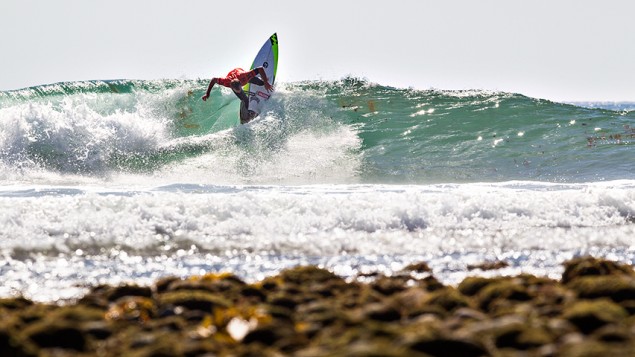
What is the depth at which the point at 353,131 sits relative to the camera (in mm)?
17875

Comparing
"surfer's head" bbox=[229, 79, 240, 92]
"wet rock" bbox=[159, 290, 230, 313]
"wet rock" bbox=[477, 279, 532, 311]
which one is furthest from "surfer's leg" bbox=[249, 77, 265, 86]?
"wet rock" bbox=[477, 279, 532, 311]

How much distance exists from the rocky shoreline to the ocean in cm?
96

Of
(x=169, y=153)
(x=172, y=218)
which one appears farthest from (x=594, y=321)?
(x=169, y=153)

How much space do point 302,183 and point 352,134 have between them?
186 inches

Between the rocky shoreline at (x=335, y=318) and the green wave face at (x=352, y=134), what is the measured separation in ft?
29.5

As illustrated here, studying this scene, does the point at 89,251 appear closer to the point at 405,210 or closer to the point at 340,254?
the point at 340,254

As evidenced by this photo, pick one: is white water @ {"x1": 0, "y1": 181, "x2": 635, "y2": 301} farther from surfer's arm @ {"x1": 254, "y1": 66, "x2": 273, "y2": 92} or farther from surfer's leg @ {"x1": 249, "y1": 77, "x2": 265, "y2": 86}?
surfer's leg @ {"x1": 249, "y1": 77, "x2": 265, "y2": 86}

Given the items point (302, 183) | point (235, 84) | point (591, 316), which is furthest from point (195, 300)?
point (235, 84)

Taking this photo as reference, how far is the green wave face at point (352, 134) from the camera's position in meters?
15.0

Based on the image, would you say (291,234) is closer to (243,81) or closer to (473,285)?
(473,285)

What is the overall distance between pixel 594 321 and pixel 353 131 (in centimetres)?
1424

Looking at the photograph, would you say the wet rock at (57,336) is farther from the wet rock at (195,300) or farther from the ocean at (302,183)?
the ocean at (302,183)

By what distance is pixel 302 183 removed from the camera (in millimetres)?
13109

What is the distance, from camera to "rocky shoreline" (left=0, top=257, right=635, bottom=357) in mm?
3344
